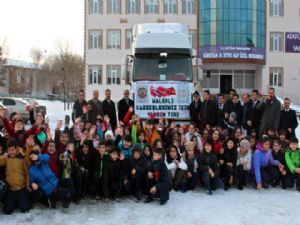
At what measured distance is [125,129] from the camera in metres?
9.45

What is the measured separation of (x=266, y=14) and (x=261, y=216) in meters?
39.3

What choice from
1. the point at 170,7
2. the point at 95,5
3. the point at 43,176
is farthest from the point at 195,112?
the point at 95,5

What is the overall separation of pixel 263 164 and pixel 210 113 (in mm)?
3199

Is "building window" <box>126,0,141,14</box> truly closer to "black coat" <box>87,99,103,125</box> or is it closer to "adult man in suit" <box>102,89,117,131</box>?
"adult man in suit" <box>102,89,117,131</box>

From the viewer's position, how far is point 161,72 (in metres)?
13.2

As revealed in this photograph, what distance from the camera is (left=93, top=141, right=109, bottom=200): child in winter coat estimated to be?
749 centimetres

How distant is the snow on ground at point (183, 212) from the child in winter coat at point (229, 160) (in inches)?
20.6

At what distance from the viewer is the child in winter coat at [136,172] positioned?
24.8 ft

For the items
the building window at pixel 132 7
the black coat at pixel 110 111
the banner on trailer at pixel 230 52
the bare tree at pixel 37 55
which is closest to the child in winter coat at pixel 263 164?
the black coat at pixel 110 111

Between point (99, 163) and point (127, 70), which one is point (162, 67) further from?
point (99, 163)

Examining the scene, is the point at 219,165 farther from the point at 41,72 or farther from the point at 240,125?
the point at 41,72

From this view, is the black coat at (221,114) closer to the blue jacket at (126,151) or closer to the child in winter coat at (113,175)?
the blue jacket at (126,151)

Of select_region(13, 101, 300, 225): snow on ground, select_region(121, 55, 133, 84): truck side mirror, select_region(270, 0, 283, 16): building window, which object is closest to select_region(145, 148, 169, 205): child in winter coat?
select_region(13, 101, 300, 225): snow on ground

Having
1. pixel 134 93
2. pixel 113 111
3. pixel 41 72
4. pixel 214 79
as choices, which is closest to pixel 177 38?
pixel 134 93
